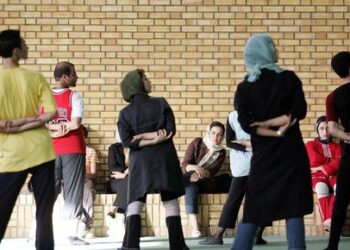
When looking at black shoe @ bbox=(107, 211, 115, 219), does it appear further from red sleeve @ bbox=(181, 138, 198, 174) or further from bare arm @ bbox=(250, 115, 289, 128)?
bare arm @ bbox=(250, 115, 289, 128)

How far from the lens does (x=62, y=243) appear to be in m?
11.3

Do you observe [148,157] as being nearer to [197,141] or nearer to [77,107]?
[77,107]

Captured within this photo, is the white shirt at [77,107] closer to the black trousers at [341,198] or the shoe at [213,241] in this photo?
the shoe at [213,241]

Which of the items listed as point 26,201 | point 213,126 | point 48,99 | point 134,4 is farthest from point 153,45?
point 48,99

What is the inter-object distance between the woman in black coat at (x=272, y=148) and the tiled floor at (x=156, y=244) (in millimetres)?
3222

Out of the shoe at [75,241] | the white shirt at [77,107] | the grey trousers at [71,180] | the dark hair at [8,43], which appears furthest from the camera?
the shoe at [75,241]

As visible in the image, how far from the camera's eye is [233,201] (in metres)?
10.7

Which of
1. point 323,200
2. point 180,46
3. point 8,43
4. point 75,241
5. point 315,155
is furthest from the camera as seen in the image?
point 180,46

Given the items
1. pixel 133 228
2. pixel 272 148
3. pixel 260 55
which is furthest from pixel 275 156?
pixel 133 228

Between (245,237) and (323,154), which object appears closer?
(245,237)

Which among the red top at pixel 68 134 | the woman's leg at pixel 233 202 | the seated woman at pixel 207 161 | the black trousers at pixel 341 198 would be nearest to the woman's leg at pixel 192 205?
the seated woman at pixel 207 161

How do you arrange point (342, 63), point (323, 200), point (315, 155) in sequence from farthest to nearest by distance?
point (315, 155), point (323, 200), point (342, 63)

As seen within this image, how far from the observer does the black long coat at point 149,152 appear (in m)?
9.02

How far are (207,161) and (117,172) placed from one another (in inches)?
41.7
